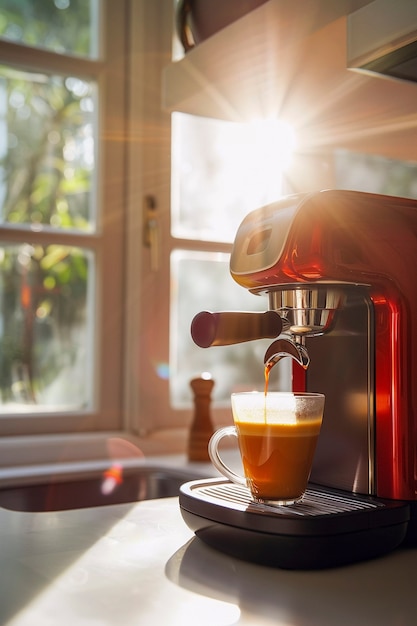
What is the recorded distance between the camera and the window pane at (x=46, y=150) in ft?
5.07

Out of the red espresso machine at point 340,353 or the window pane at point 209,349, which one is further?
the window pane at point 209,349

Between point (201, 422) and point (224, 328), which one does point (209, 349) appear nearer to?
point (201, 422)

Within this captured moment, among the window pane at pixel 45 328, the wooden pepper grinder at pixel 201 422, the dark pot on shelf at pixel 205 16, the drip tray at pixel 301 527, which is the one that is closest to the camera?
the drip tray at pixel 301 527

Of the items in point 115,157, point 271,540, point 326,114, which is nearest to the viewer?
point 271,540

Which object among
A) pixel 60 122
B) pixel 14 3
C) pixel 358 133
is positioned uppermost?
pixel 14 3

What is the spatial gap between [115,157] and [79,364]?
449 mm

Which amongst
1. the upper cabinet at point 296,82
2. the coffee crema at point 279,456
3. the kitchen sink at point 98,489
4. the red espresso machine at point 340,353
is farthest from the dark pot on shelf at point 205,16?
the kitchen sink at point 98,489

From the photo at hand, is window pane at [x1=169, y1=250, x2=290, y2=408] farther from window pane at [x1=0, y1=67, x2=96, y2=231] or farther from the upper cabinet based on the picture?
the upper cabinet

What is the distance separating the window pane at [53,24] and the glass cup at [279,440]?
1.10 metres

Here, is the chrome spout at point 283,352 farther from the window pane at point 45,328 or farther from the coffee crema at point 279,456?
the window pane at point 45,328

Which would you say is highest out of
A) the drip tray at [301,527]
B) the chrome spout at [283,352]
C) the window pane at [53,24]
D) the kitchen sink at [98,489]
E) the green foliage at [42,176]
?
the window pane at [53,24]

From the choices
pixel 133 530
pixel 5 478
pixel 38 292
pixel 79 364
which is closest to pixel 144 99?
pixel 38 292

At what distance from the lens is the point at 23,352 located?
1.54 metres

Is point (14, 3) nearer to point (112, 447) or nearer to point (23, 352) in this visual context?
point (23, 352)
